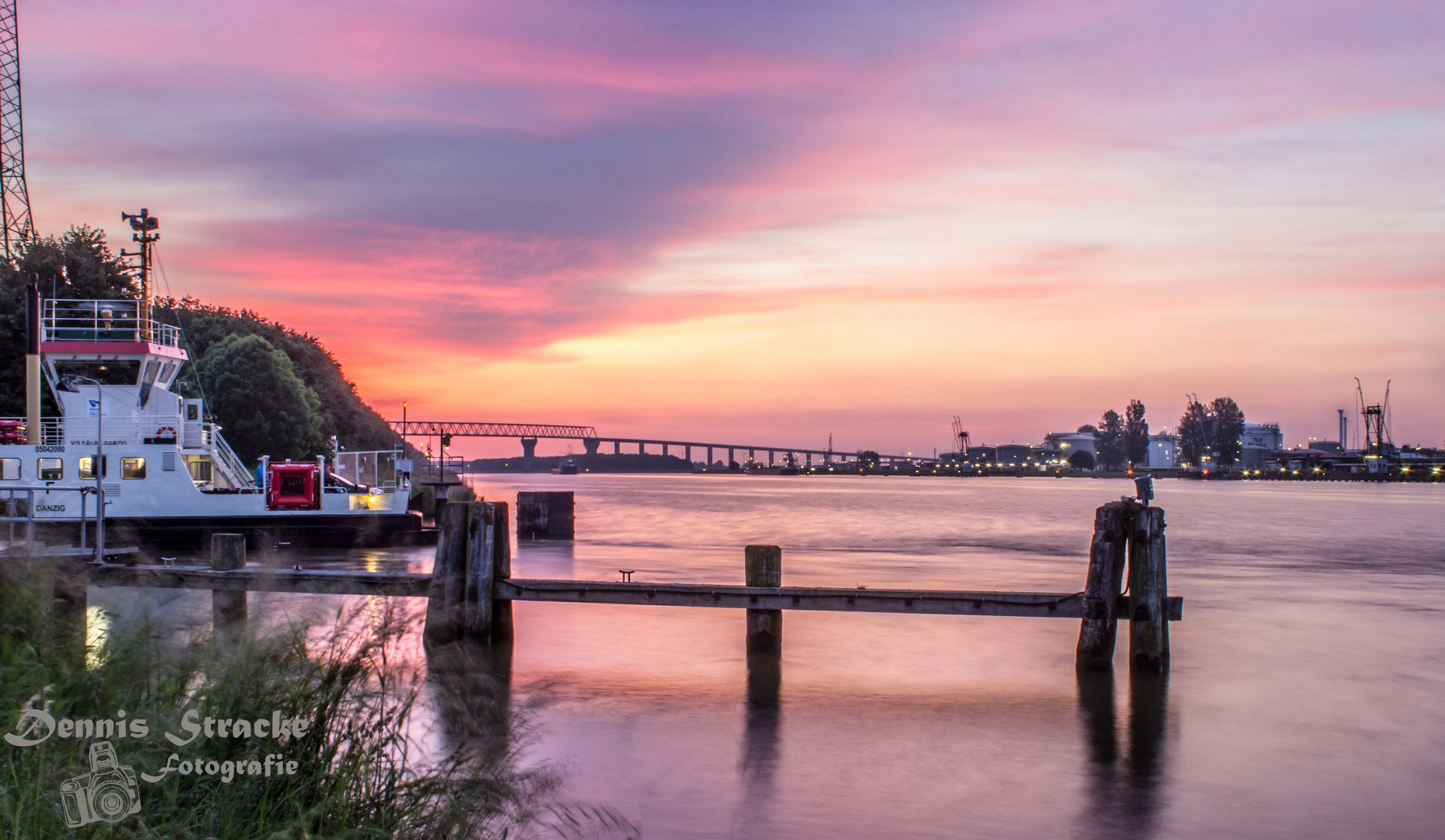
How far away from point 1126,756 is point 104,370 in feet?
100

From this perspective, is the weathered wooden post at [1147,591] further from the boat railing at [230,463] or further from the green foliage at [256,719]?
the boat railing at [230,463]

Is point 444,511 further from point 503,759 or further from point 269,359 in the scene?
point 269,359

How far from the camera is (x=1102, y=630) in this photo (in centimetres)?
1547

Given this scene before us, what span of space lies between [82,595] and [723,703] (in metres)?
8.49

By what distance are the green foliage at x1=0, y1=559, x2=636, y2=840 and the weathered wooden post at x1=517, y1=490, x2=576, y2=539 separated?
40.6m

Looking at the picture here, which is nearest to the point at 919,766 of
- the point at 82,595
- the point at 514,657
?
the point at 514,657

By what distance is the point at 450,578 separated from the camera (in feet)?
51.9

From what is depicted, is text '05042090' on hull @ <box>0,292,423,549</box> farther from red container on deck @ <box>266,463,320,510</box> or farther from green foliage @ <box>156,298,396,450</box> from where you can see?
green foliage @ <box>156,298,396,450</box>

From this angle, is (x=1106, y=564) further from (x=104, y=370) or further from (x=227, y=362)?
(x=227, y=362)

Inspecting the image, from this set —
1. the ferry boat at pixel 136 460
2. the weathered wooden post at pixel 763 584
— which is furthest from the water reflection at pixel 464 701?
the ferry boat at pixel 136 460

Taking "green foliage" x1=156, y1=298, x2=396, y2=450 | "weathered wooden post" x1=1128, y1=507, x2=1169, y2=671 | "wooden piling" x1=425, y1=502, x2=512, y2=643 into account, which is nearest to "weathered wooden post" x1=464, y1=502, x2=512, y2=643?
"wooden piling" x1=425, y1=502, x2=512, y2=643

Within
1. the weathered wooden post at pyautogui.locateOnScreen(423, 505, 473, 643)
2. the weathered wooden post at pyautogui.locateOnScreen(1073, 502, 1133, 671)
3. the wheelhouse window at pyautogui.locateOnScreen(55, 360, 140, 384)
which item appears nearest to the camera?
the weathered wooden post at pyautogui.locateOnScreen(1073, 502, 1133, 671)

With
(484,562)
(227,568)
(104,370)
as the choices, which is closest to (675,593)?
(484,562)

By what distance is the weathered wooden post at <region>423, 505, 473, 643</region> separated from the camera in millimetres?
15664
